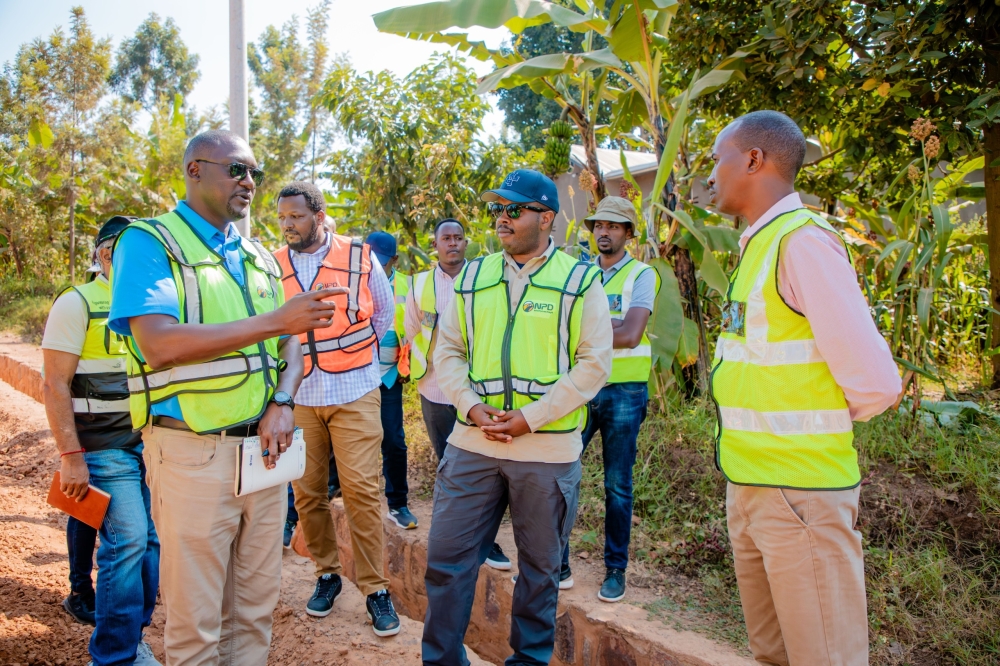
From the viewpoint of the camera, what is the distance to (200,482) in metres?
2.37

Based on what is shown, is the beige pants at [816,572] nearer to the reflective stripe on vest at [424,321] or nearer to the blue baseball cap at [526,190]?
the blue baseball cap at [526,190]

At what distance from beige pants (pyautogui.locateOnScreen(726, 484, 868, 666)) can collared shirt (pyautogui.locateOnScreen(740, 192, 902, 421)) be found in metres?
0.33

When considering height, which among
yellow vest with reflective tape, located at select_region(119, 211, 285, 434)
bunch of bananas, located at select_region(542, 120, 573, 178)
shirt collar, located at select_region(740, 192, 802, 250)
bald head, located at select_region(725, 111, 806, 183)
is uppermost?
bunch of bananas, located at select_region(542, 120, 573, 178)

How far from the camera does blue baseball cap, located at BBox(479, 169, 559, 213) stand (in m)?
3.00

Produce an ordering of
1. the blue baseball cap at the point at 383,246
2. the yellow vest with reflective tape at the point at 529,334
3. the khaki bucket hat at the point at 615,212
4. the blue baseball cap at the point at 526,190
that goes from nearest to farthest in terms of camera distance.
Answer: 1. the yellow vest with reflective tape at the point at 529,334
2. the blue baseball cap at the point at 526,190
3. the khaki bucket hat at the point at 615,212
4. the blue baseball cap at the point at 383,246

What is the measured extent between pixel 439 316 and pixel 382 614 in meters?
1.77

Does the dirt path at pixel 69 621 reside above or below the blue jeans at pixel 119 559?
below

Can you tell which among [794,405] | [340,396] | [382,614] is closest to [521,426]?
[794,405]

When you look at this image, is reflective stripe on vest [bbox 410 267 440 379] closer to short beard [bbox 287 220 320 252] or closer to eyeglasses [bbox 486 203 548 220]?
short beard [bbox 287 220 320 252]

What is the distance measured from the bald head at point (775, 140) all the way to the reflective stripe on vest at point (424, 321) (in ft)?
7.90

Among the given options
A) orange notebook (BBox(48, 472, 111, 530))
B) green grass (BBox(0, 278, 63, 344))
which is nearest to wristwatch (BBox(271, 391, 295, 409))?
orange notebook (BBox(48, 472, 111, 530))

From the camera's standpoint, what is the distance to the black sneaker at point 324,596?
3975 mm

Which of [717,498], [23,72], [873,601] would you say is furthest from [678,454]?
[23,72]

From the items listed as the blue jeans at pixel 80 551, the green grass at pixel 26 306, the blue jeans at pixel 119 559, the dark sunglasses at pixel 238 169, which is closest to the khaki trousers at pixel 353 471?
the blue jeans at pixel 119 559
